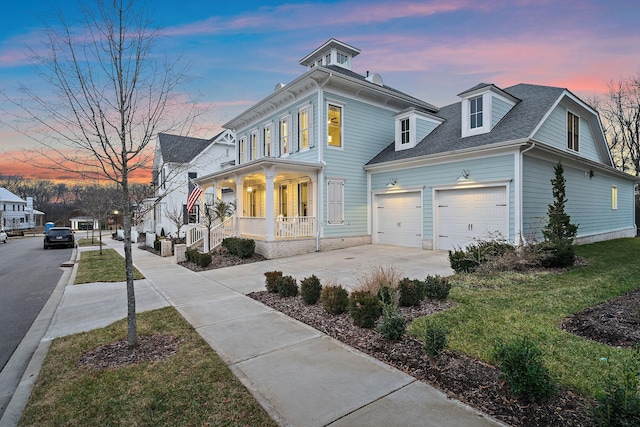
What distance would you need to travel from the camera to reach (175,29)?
5242mm

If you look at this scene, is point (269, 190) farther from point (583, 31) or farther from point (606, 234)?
point (606, 234)

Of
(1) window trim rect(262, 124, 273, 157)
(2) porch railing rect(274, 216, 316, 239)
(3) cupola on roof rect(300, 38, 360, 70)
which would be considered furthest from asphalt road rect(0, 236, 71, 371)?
(3) cupola on roof rect(300, 38, 360, 70)

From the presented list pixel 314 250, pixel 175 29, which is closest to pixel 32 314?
pixel 175 29

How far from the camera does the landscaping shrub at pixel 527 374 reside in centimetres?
255

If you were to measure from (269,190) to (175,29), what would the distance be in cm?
756

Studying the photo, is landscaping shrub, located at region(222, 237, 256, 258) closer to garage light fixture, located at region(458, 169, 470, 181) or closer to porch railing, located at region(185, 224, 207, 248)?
porch railing, located at region(185, 224, 207, 248)

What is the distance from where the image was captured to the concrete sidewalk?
262 centimetres

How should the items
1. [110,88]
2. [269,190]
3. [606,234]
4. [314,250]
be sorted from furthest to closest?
1. [606,234]
2. [314,250]
3. [269,190]
4. [110,88]

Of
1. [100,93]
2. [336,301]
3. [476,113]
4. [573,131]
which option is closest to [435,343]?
[336,301]

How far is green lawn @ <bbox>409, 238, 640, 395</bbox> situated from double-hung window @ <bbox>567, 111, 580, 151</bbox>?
22.2ft

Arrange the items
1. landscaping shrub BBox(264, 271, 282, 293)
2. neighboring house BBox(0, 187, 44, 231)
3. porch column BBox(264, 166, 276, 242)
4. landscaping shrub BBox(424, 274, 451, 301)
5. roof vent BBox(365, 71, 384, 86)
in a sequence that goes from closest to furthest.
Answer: landscaping shrub BBox(424, 274, 451, 301)
landscaping shrub BBox(264, 271, 282, 293)
porch column BBox(264, 166, 276, 242)
roof vent BBox(365, 71, 384, 86)
neighboring house BBox(0, 187, 44, 231)

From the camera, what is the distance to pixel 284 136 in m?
16.3

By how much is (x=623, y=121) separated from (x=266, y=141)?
29.8 metres

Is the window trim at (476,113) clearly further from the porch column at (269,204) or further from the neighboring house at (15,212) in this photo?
the neighboring house at (15,212)
